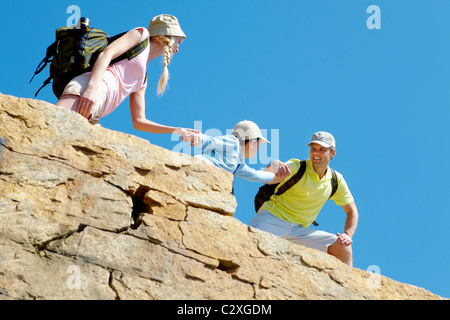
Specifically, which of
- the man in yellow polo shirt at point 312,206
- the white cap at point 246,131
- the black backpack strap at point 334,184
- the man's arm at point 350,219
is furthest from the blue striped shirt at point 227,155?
the man's arm at point 350,219

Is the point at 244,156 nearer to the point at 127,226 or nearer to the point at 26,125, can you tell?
the point at 127,226

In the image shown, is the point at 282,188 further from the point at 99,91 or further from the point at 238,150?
the point at 99,91

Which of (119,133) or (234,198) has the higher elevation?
(119,133)

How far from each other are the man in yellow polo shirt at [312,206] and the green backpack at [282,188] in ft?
0.13

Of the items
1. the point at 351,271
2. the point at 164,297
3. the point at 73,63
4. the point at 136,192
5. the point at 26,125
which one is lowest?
the point at 164,297

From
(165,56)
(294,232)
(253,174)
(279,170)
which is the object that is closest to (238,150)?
(253,174)

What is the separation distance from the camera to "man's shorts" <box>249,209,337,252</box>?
6887 mm

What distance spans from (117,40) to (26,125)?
47.8 inches

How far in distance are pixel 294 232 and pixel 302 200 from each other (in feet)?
1.42

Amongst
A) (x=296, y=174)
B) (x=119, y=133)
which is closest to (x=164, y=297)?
(x=119, y=133)

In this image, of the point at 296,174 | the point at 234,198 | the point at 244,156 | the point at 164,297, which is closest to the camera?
the point at 164,297

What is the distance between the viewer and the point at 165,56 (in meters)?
6.21

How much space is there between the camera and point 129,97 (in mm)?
6297

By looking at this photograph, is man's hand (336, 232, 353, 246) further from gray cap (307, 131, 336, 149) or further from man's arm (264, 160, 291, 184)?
gray cap (307, 131, 336, 149)
